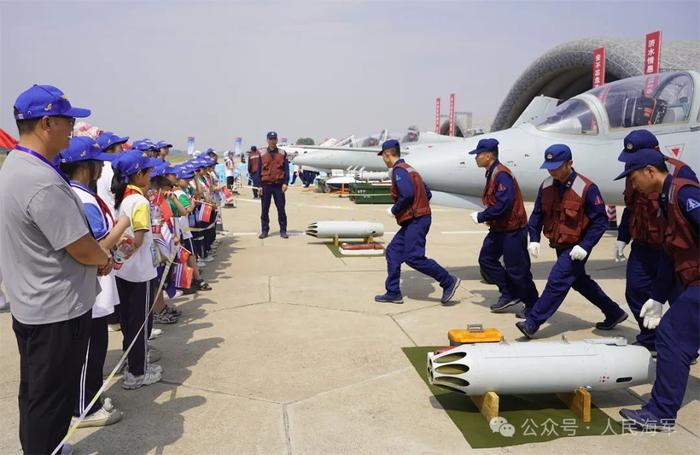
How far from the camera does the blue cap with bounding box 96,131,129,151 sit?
195 inches

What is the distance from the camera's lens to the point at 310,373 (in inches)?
173

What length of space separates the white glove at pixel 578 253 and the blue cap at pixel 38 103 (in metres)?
4.33

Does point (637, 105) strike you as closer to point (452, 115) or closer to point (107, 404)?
point (107, 404)

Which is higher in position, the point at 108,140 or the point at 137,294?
the point at 108,140

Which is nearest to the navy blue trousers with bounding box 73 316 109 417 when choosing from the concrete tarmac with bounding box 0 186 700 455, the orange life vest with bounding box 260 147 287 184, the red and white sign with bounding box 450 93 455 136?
the concrete tarmac with bounding box 0 186 700 455

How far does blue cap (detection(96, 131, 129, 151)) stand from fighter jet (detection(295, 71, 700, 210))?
405cm

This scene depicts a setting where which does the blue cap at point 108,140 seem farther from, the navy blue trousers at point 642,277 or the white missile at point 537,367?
the navy blue trousers at point 642,277

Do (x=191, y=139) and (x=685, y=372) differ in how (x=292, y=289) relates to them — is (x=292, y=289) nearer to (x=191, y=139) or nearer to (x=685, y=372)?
(x=685, y=372)

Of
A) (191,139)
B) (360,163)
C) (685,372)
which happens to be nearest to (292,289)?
(685,372)

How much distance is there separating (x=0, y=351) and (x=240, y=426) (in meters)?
3.05

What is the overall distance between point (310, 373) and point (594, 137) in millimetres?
5270

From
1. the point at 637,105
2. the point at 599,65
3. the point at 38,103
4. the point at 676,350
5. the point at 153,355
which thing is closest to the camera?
the point at 38,103

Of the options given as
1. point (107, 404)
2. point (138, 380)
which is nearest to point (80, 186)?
point (107, 404)

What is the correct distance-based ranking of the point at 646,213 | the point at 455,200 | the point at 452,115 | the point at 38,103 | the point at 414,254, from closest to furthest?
the point at 38,103, the point at 646,213, the point at 414,254, the point at 455,200, the point at 452,115
